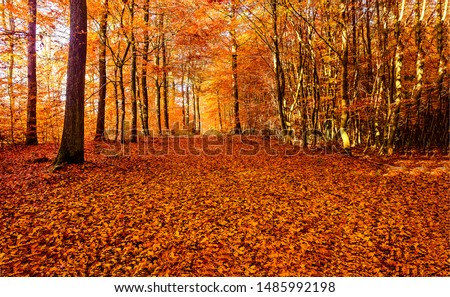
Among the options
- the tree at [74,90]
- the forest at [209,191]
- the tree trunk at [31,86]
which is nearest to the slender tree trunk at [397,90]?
the forest at [209,191]

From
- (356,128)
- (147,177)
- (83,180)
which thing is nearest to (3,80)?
(83,180)

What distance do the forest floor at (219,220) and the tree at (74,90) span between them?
23.2 inches

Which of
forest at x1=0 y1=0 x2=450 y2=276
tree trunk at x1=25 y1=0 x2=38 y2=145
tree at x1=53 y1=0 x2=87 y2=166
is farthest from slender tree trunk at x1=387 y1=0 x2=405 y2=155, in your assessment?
tree trunk at x1=25 y1=0 x2=38 y2=145

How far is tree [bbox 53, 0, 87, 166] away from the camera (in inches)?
297

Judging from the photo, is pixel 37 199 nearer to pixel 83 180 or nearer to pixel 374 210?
pixel 83 180

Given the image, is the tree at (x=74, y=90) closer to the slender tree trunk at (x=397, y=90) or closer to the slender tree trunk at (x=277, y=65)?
the slender tree trunk at (x=277, y=65)

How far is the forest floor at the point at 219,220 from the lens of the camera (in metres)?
3.99

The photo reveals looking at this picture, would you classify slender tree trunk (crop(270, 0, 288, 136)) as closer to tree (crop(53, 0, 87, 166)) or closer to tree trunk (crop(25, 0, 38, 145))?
tree (crop(53, 0, 87, 166))

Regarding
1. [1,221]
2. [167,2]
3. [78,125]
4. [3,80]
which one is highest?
Result: [167,2]

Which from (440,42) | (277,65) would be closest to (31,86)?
(277,65)

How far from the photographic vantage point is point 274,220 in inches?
213

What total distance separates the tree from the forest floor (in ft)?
1.93

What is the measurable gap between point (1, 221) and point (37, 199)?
97 cm

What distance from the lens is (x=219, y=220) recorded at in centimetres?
537
